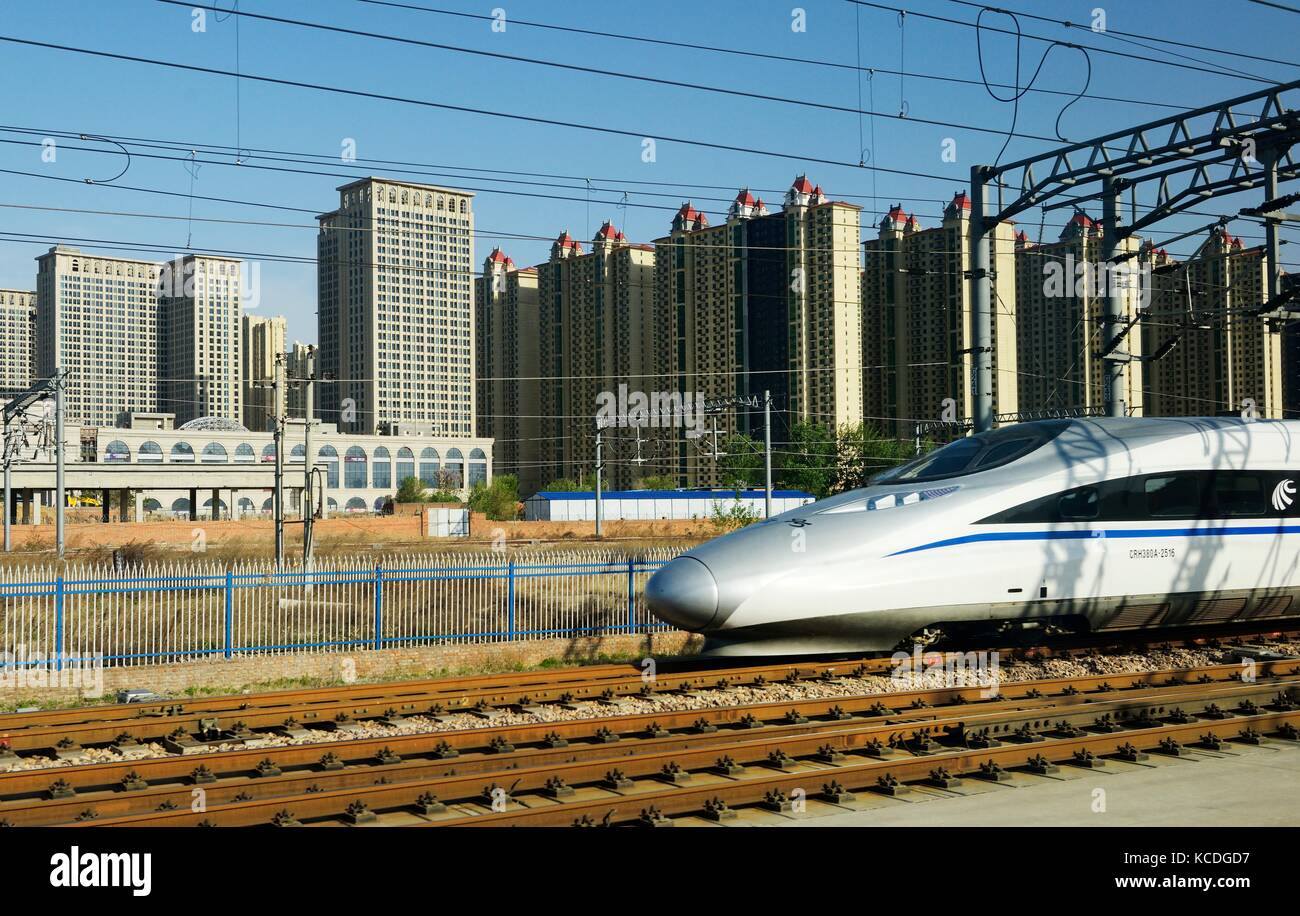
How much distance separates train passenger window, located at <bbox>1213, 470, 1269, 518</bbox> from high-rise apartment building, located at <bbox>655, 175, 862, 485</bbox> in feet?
229

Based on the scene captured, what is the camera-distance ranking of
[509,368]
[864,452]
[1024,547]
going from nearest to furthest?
[1024,547]
[864,452]
[509,368]

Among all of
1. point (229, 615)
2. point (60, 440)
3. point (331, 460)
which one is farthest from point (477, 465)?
point (229, 615)

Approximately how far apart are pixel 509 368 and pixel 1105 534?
125m

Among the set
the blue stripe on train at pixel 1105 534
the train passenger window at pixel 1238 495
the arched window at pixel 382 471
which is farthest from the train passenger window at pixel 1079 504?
the arched window at pixel 382 471

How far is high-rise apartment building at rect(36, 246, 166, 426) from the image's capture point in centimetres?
15588

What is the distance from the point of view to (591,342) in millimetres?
121312

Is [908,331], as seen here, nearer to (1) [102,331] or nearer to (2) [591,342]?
(2) [591,342]

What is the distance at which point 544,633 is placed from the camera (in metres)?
20.5

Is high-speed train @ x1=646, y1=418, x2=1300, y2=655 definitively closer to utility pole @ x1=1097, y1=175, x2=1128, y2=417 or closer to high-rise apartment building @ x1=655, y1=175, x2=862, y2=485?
utility pole @ x1=1097, y1=175, x2=1128, y2=417

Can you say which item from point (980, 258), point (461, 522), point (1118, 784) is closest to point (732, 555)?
point (1118, 784)

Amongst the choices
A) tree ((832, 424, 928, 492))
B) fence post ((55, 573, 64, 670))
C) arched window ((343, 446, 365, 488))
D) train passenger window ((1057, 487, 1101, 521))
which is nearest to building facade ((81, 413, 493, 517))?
arched window ((343, 446, 365, 488))

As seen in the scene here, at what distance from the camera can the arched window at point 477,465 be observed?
426 ft

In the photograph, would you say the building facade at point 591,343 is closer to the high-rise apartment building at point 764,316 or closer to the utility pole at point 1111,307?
the high-rise apartment building at point 764,316
